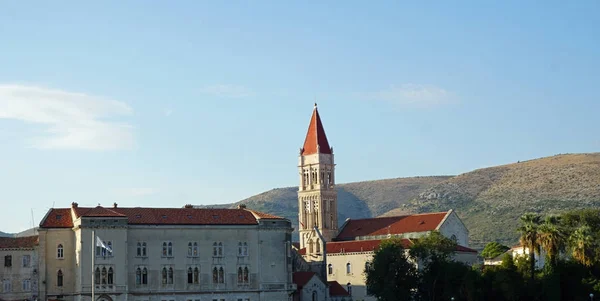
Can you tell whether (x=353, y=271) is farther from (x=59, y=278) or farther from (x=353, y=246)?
(x=59, y=278)

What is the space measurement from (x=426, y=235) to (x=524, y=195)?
84.4 m

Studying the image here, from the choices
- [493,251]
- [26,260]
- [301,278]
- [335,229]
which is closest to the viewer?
[26,260]

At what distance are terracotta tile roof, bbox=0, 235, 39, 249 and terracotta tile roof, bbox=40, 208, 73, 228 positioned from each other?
1.58 meters

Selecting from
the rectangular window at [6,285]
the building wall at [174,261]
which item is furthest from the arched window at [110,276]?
the rectangular window at [6,285]

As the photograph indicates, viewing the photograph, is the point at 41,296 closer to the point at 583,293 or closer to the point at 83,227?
the point at 83,227

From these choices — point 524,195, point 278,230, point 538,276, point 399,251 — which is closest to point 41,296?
point 278,230

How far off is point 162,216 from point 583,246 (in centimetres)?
3861

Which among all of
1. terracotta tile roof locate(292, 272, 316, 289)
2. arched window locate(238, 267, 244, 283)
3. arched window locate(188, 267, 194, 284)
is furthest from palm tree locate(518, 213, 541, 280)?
arched window locate(188, 267, 194, 284)

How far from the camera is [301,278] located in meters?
112

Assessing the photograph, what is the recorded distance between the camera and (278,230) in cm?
10519

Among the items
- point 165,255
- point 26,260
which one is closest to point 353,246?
point 165,255

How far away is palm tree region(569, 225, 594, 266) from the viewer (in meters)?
93.1

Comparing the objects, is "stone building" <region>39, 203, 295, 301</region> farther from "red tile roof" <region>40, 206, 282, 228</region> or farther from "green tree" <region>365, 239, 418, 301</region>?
"green tree" <region>365, 239, 418, 301</region>

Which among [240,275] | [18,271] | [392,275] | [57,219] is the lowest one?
[392,275]
